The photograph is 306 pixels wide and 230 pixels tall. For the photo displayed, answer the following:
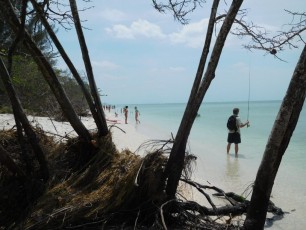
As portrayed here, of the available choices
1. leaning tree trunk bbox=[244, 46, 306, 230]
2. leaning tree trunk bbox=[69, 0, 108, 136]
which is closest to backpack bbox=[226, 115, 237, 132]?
leaning tree trunk bbox=[69, 0, 108, 136]

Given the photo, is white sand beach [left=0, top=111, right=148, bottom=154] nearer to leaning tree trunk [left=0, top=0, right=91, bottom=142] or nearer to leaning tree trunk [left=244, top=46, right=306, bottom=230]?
leaning tree trunk [left=0, top=0, right=91, bottom=142]

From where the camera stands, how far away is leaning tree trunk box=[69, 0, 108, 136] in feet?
18.5

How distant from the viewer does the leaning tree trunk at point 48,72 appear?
16.1 ft

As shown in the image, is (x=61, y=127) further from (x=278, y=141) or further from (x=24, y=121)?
(x=278, y=141)

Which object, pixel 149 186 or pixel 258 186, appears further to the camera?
pixel 149 186

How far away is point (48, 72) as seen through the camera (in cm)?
532

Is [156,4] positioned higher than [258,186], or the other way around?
[156,4]

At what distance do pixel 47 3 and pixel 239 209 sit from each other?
11.5 feet

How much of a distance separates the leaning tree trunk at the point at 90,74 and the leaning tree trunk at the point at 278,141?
2722mm

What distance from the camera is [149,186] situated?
14.1ft

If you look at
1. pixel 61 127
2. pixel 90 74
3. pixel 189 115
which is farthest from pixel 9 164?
pixel 61 127

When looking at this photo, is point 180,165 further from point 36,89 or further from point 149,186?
point 36,89

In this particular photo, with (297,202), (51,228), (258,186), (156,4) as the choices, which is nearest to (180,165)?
(258,186)

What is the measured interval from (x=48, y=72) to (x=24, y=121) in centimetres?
84
